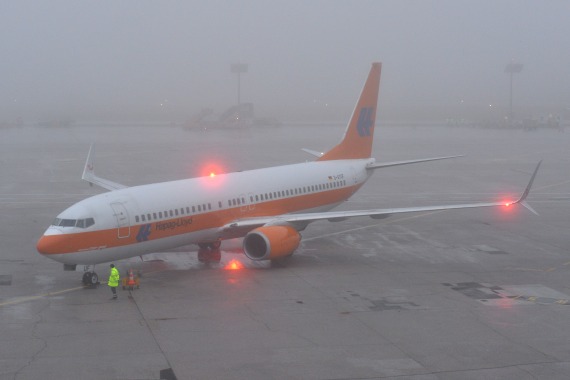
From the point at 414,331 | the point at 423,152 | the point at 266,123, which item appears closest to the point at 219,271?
the point at 414,331

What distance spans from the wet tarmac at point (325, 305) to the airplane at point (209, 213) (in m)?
1.29

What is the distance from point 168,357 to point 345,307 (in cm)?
754

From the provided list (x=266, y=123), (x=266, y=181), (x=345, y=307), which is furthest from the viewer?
(x=266, y=123)

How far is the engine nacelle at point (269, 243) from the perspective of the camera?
1227 inches

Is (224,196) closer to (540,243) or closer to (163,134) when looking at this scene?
(540,243)

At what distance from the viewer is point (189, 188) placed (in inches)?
1270

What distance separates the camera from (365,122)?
43062 mm

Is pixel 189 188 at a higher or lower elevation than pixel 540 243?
higher

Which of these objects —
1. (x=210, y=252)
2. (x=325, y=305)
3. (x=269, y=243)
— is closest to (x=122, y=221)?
(x=210, y=252)

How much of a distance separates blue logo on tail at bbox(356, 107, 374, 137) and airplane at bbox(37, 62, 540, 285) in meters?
2.10

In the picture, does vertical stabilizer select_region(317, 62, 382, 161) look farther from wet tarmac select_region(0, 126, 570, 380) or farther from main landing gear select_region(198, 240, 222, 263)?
main landing gear select_region(198, 240, 222, 263)

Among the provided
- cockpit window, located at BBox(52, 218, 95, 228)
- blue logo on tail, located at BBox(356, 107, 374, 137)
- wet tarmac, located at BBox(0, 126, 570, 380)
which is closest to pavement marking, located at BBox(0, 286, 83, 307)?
wet tarmac, located at BBox(0, 126, 570, 380)

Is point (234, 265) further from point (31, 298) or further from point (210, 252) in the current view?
point (31, 298)

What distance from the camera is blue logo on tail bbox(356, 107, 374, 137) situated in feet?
140
